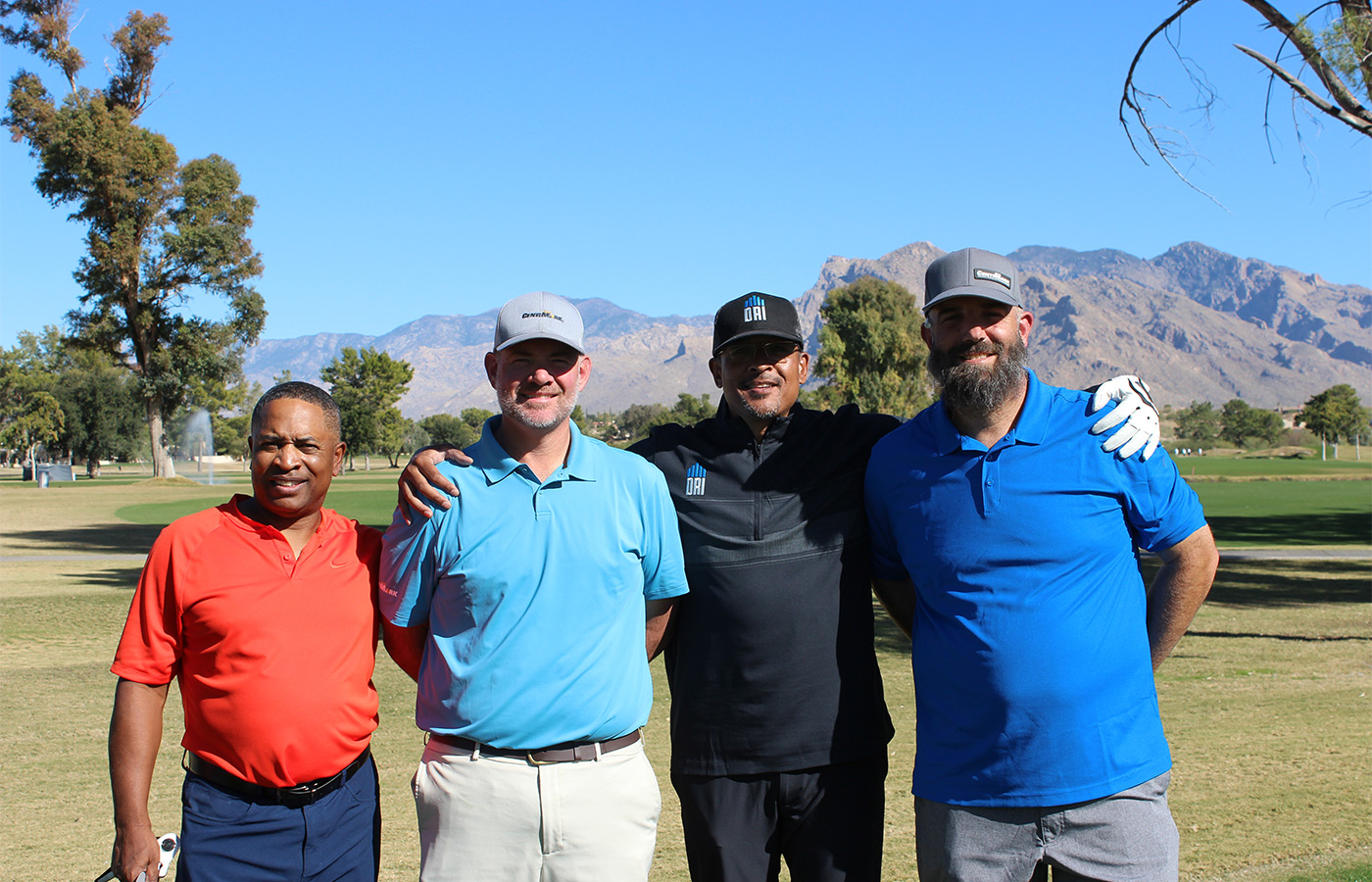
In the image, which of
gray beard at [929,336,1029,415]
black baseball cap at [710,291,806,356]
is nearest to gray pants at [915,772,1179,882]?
gray beard at [929,336,1029,415]

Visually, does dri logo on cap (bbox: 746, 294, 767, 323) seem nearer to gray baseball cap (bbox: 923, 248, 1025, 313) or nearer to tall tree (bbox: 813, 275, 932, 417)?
gray baseball cap (bbox: 923, 248, 1025, 313)

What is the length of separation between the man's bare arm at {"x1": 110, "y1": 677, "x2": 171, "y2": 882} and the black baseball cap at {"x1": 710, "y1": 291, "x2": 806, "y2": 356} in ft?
7.40

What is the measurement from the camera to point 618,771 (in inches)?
129

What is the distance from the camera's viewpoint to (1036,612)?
10.5ft

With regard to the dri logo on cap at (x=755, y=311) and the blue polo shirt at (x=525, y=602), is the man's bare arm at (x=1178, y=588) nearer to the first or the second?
the dri logo on cap at (x=755, y=311)

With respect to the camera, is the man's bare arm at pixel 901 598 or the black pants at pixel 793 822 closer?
the black pants at pixel 793 822

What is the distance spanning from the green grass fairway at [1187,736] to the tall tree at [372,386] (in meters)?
77.7

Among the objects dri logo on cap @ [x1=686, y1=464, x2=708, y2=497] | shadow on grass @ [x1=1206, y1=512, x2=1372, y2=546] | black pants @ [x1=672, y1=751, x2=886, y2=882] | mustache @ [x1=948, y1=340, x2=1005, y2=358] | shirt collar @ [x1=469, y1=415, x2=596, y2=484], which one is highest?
mustache @ [x1=948, y1=340, x2=1005, y2=358]

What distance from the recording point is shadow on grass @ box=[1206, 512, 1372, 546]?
27719 millimetres

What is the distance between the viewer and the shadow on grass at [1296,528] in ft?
90.9

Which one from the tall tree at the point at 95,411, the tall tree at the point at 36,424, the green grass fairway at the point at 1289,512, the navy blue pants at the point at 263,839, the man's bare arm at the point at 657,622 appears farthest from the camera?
the tall tree at the point at 95,411

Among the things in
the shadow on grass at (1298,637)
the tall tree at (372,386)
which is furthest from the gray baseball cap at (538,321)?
the tall tree at (372,386)

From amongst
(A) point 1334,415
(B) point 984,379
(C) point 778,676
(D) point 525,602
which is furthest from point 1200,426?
(D) point 525,602

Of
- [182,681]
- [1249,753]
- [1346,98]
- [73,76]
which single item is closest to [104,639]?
[182,681]
